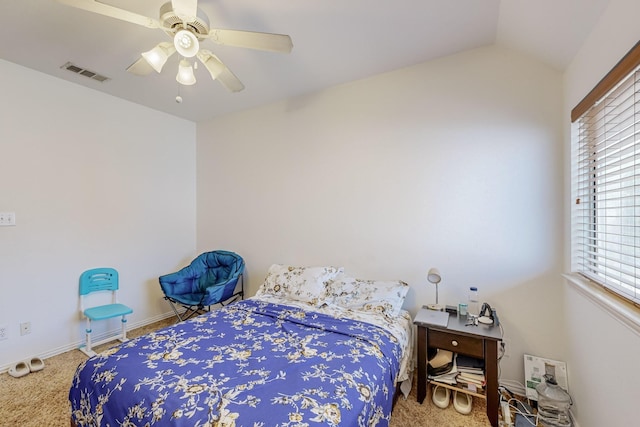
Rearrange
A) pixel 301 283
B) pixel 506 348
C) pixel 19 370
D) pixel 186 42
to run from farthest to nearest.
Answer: pixel 301 283, pixel 19 370, pixel 506 348, pixel 186 42

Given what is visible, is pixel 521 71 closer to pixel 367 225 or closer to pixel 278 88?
pixel 367 225

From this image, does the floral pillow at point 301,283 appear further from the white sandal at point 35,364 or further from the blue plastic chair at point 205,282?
the white sandal at point 35,364

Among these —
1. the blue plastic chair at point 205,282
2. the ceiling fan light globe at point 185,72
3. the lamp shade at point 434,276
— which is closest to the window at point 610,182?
the lamp shade at point 434,276

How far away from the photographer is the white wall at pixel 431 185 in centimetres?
213

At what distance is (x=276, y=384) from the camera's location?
137cm

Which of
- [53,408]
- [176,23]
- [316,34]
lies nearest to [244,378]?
[53,408]

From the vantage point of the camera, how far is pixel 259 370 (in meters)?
1.50

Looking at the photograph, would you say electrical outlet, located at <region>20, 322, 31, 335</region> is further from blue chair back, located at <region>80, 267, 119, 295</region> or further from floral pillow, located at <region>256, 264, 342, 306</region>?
floral pillow, located at <region>256, 264, 342, 306</region>

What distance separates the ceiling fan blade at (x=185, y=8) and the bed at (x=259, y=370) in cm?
184

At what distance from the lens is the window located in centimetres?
133

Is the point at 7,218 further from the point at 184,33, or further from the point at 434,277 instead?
the point at 434,277

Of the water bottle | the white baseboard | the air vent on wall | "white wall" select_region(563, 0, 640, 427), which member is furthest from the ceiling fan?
the white baseboard

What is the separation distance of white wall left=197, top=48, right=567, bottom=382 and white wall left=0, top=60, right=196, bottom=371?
1208 millimetres

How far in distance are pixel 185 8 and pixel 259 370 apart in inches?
74.9
